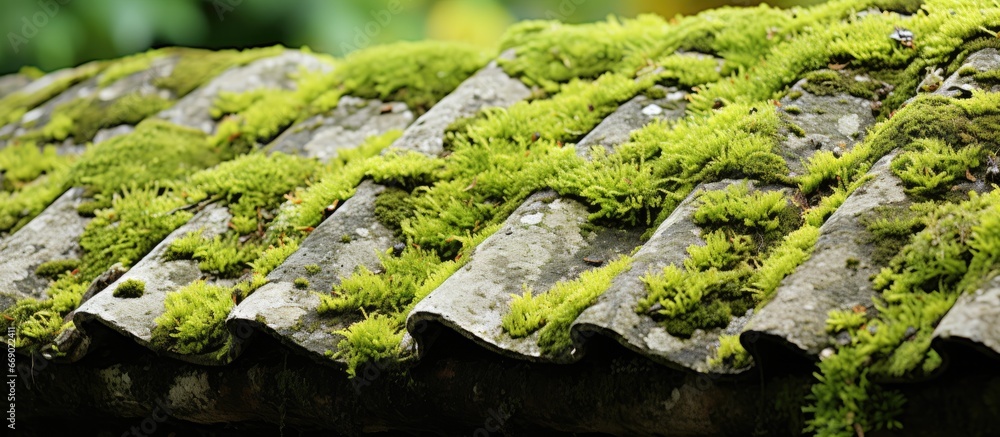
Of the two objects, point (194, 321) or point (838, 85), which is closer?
point (194, 321)

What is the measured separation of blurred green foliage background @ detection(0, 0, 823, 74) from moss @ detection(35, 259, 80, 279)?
3091 mm

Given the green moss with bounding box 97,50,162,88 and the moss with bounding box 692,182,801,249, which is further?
the green moss with bounding box 97,50,162,88

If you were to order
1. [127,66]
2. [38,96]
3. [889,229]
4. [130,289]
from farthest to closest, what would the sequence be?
1. [38,96]
2. [127,66]
3. [130,289]
4. [889,229]

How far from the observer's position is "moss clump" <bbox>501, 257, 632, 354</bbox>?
335 centimetres

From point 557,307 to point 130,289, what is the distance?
267cm

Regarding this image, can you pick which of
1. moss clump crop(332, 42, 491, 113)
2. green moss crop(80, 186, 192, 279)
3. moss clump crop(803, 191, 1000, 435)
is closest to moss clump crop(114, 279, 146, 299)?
green moss crop(80, 186, 192, 279)

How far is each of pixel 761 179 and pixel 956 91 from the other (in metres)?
1.13

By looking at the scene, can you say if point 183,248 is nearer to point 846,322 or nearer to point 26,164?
point 26,164

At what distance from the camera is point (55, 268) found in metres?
5.42

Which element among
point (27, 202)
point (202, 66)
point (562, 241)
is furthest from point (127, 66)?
point (562, 241)

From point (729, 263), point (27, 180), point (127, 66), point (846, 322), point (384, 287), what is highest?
point (846, 322)

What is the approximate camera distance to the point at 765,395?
2.94 m

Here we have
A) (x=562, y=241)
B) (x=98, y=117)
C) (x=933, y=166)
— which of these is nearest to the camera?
(x=933, y=166)

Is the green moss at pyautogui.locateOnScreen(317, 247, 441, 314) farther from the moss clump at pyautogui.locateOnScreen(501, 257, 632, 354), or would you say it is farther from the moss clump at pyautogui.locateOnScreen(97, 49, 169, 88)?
the moss clump at pyautogui.locateOnScreen(97, 49, 169, 88)
